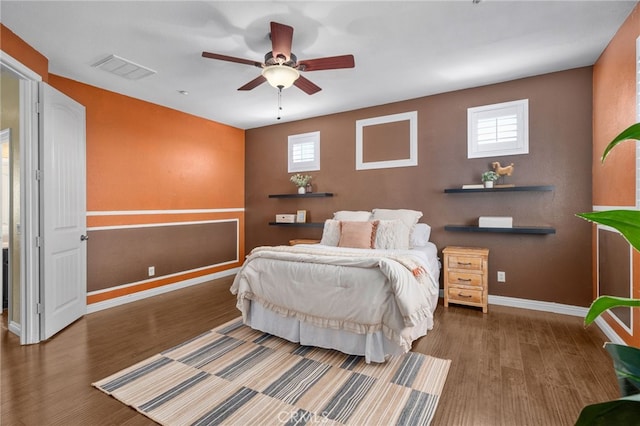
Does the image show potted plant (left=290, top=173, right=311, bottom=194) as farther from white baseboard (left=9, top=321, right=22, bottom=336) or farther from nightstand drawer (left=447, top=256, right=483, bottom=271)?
white baseboard (left=9, top=321, right=22, bottom=336)

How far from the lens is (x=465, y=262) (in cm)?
349

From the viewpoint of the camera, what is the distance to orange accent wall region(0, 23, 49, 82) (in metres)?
2.47

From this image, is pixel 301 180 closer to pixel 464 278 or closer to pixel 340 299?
pixel 464 278

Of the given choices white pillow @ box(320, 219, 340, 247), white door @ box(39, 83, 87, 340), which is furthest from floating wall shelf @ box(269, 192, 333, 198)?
white door @ box(39, 83, 87, 340)

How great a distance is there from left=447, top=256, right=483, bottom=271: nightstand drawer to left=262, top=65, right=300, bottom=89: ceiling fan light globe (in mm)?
2637

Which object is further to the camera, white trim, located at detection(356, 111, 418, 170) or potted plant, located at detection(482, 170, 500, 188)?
white trim, located at detection(356, 111, 418, 170)

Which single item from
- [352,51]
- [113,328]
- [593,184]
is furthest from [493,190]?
[113,328]

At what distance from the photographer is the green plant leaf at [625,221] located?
0.50 metres

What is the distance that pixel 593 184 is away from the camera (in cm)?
322

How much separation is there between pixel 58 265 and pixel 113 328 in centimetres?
81

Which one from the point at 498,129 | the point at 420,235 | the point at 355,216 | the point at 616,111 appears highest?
the point at 498,129

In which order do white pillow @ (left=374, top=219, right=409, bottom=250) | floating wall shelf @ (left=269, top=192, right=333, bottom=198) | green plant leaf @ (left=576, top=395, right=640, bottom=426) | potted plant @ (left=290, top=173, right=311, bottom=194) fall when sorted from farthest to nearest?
potted plant @ (left=290, top=173, right=311, bottom=194) < floating wall shelf @ (left=269, top=192, right=333, bottom=198) < white pillow @ (left=374, top=219, right=409, bottom=250) < green plant leaf @ (left=576, top=395, right=640, bottom=426)

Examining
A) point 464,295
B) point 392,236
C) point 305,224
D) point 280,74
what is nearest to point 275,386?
point 392,236

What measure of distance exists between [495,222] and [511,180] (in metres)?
0.54
